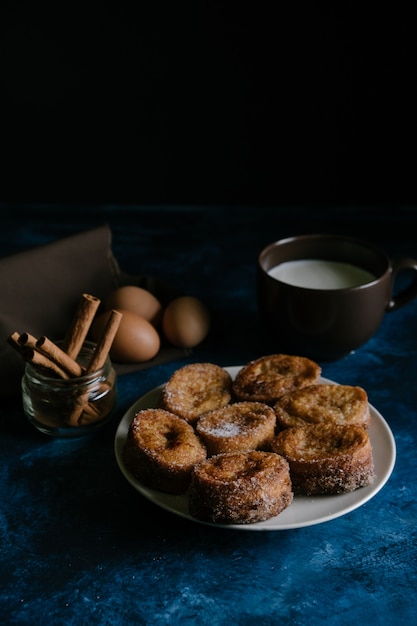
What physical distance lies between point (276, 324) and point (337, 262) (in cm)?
24

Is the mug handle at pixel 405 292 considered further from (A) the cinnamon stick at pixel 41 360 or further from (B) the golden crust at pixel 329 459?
(A) the cinnamon stick at pixel 41 360

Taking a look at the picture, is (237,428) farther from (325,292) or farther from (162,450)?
(325,292)

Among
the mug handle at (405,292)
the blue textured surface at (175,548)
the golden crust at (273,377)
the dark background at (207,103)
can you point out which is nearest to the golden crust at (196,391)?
the golden crust at (273,377)

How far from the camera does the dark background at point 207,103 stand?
2.20 meters

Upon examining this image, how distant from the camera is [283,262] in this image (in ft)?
5.55

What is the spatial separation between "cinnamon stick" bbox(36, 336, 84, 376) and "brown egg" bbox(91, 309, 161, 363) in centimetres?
16

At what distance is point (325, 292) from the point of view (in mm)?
1494

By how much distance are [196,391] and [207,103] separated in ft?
3.99

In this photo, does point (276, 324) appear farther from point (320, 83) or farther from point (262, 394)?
point (320, 83)

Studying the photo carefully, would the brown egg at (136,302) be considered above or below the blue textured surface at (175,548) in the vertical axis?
above

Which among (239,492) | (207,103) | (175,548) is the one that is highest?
(207,103)

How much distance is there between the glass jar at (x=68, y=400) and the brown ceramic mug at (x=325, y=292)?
14.8 inches

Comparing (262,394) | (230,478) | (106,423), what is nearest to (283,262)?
(262,394)

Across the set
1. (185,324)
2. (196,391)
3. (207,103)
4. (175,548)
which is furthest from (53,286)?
(207,103)
